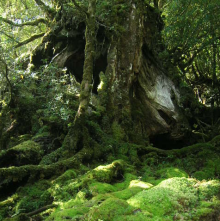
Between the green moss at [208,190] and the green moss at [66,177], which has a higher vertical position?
the green moss at [66,177]

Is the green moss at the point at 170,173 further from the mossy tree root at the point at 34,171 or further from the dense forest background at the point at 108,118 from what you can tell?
the mossy tree root at the point at 34,171

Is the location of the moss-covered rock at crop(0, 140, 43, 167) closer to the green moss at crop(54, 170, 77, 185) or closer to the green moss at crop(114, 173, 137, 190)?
the green moss at crop(54, 170, 77, 185)

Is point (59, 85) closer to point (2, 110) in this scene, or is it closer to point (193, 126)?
point (2, 110)

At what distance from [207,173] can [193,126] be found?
753 centimetres

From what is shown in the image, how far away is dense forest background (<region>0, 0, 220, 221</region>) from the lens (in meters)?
4.55

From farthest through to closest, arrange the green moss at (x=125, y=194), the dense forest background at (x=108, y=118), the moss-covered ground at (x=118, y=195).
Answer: the green moss at (x=125, y=194)
the dense forest background at (x=108, y=118)
the moss-covered ground at (x=118, y=195)

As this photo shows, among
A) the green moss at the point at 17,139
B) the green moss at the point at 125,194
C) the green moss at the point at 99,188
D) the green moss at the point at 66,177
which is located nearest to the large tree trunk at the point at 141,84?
the green moss at the point at 17,139

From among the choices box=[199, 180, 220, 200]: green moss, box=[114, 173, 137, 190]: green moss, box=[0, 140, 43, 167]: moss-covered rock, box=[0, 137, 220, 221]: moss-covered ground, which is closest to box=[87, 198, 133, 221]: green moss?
box=[0, 137, 220, 221]: moss-covered ground

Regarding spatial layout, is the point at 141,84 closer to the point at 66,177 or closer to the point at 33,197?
the point at 66,177

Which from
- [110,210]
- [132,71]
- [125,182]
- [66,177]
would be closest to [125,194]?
[110,210]

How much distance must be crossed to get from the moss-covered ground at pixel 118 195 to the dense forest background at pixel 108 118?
0.07 feet

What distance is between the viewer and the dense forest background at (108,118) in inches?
179

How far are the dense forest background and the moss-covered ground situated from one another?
0.02 metres

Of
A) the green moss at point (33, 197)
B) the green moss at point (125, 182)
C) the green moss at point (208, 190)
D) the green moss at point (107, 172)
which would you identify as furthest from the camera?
the green moss at point (107, 172)
